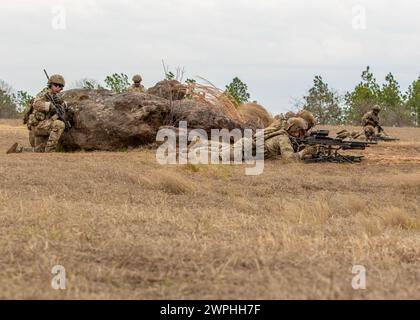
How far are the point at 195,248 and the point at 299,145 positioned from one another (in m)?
7.80

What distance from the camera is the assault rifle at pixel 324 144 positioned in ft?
38.9

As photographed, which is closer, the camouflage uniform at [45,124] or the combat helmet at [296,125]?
the combat helmet at [296,125]

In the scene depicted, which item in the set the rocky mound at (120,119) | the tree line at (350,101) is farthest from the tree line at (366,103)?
the rocky mound at (120,119)

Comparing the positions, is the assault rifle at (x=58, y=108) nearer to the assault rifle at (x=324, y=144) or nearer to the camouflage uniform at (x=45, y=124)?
the camouflage uniform at (x=45, y=124)

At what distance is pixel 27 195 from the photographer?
23.6 ft

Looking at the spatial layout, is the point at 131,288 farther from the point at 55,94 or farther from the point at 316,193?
the point at 55,94

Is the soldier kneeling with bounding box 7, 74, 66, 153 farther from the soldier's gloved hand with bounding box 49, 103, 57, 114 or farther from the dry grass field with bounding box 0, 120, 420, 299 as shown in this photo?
the dry grass field with bounding box 0, 120, 420, 299

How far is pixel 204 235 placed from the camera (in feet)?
16.9

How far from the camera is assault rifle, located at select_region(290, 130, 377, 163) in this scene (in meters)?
11.9

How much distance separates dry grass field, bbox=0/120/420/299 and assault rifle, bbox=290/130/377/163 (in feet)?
7.04

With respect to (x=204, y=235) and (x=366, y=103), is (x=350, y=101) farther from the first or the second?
(x=204, y=235)

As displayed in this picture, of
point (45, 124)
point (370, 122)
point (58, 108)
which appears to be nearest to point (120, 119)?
point (58, 108)

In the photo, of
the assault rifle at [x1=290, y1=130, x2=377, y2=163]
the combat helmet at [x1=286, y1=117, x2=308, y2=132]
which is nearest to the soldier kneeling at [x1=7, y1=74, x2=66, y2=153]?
the combat helmet at [x1=286, y1=117, x2=308, y2=132]

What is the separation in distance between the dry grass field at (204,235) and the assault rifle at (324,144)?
7.04 feet
